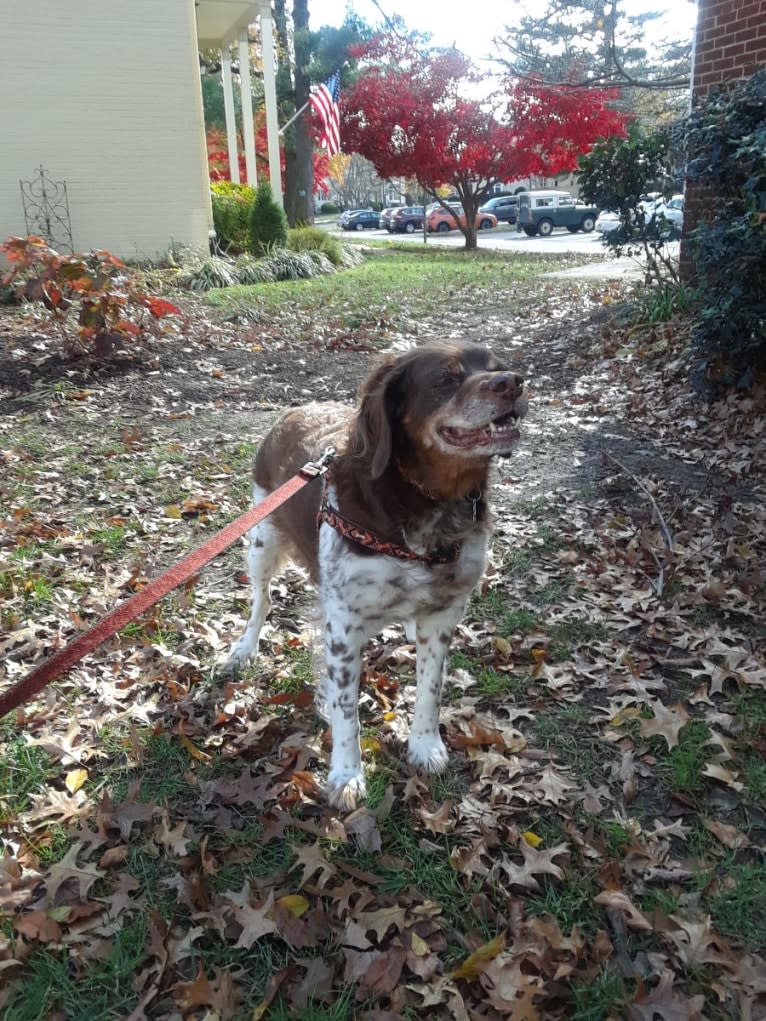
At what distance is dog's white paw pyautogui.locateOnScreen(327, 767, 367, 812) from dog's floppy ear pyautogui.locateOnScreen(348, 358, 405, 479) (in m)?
1.19

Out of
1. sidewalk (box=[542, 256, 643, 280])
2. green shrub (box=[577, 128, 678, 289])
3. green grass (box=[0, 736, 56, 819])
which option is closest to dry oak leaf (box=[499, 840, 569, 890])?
green grass (box=[0, 736, 56, 819])

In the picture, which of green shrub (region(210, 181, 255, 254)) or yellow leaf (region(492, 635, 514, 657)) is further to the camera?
green shrub (region(210, 181, 255, 254))

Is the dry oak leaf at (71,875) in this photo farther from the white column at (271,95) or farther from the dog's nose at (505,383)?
the white column at (271,95)

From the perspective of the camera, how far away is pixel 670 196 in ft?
30.7

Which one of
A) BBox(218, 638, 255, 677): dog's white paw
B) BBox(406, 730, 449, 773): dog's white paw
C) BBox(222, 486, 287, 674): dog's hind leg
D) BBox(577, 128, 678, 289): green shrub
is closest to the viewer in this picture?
BBox(406, 730, 449, 773): dog's white paw

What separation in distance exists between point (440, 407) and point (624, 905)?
1732 mm

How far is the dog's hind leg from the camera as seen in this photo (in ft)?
12.2

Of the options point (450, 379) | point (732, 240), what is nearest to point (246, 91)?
point (732, 240)

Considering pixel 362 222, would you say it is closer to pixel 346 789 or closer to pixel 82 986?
pixel 346 789

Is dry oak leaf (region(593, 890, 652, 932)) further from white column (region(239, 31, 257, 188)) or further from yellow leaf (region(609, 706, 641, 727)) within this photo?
white column (region(239, 31, 257, 188))

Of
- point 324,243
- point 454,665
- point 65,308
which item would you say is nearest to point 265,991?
point 454,665

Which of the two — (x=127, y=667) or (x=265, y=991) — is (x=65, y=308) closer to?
(x=127, y=667)

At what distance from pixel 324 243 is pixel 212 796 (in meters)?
17.5

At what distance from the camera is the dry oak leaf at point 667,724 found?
320 cm
